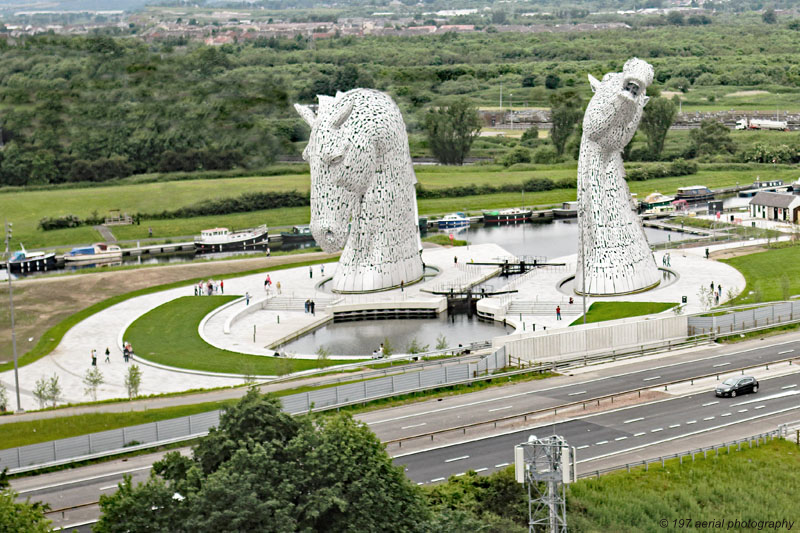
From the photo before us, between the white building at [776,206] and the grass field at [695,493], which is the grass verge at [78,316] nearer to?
the grass field at [695,493]

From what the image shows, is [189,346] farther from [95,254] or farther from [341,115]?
[95,254]

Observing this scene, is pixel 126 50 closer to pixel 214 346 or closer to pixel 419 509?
pixel 214 346

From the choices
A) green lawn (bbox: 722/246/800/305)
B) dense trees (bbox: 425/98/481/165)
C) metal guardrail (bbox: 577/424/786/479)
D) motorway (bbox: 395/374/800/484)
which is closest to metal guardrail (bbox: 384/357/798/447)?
motorway (bbox: 395/374/800/484)

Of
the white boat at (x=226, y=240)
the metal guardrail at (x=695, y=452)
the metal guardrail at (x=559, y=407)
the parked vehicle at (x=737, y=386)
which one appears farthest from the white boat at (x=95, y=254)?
the metal guardrail at (x=695, y=452)

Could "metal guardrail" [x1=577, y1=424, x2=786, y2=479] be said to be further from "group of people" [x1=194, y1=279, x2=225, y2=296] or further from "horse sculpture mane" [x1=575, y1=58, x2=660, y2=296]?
"group of people" [x1=194, y1=279, x2=225, y2=296]

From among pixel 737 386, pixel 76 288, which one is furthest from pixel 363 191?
pixel 737 386

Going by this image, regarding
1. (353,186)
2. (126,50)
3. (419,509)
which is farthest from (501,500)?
(126,50)

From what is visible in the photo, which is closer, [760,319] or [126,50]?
[760,319]
